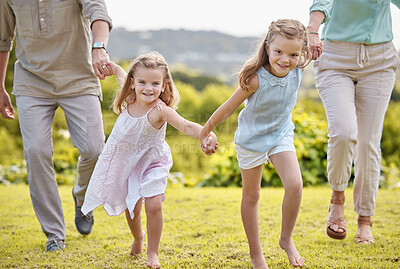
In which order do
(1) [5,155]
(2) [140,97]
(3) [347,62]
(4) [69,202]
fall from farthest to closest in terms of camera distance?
(1) [5,155] < (4) [69,202] < (3) [347,62] < (2) [140,97]

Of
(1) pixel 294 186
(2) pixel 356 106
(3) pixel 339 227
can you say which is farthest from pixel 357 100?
(1) pixel 294 186

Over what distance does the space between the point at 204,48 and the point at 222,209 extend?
14089 mm

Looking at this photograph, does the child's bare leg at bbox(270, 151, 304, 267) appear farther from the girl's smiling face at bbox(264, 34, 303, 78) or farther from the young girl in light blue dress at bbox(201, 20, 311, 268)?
the girl's smiling face at bbox(264, 34, 303, 78)

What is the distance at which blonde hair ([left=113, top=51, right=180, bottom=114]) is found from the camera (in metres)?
2.99

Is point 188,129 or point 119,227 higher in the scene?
point 188,129

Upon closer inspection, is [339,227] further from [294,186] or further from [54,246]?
[54,246]

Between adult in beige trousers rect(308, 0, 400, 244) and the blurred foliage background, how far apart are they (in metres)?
0.70

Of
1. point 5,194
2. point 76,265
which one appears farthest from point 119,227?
point 5,194

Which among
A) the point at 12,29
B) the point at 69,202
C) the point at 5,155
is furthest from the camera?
the point at 5,155

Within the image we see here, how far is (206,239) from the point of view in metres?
3.67

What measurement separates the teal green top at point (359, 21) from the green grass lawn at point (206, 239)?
1.56 m

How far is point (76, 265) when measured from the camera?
10.0ft

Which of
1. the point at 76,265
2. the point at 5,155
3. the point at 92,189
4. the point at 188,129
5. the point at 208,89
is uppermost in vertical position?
the point at 188,129

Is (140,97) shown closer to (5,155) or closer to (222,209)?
(222,209)
